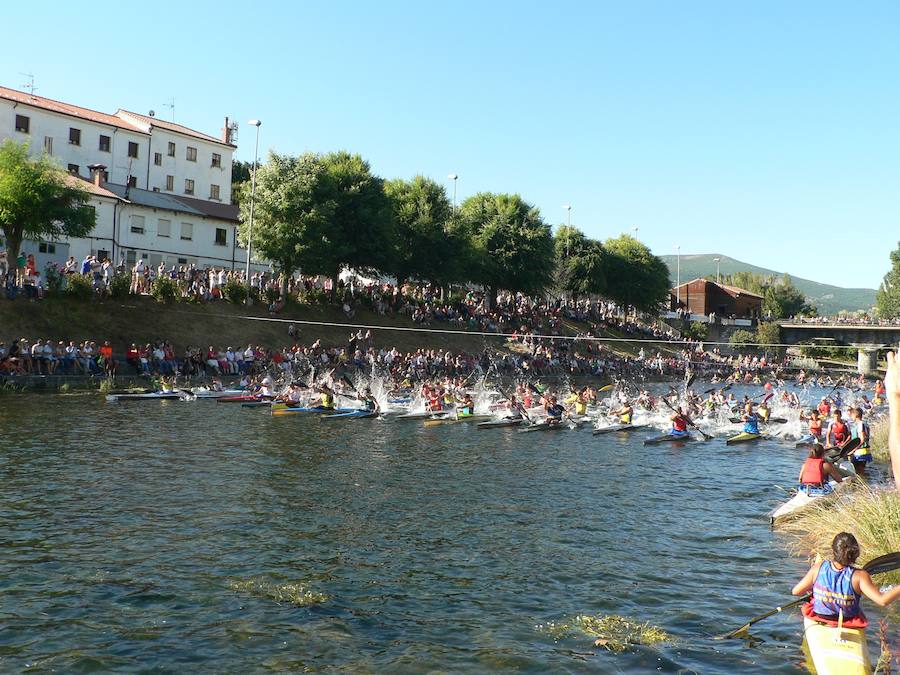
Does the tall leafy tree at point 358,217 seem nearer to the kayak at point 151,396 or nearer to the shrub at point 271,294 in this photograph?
the shrub at point 271,294

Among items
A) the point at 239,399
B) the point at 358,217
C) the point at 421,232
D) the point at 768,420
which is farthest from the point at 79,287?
the point at 768,420

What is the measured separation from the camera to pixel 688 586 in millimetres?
13484

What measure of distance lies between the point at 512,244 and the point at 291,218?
25.5 metres

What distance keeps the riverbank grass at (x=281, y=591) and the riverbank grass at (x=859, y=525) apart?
8951mm

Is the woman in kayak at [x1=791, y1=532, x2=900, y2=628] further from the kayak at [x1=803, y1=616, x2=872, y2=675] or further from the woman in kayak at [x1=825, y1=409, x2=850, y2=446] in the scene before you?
the woman in kayak at [x1=825, y1=409, x2=850, y2=446]

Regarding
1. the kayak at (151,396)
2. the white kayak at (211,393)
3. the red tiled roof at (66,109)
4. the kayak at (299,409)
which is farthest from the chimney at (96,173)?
the kayak at (299,409)

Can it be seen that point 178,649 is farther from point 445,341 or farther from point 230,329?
point 445,341

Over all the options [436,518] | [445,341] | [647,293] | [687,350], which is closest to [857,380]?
[687,350]

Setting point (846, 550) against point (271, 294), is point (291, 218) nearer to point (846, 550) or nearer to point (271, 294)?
point (271, 294)

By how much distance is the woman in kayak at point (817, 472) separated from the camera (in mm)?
18328

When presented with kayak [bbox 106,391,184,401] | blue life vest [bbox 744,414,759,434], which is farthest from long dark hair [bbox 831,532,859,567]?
kayak [bbox 106,391,184,401]

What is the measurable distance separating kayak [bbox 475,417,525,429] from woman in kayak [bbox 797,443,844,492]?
52.2 feet

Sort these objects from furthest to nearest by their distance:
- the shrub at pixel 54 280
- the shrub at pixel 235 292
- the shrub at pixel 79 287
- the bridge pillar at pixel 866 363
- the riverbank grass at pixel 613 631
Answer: the bridge pillar at pixel 866 363 → the shrub at pixel 235 292 → the shrub at pixel 79 287 → the shrub at pixel 54 280 → the riverbank grass at pixel 613 631

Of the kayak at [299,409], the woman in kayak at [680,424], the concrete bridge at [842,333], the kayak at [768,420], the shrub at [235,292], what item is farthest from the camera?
the concrete bridge at [842,333]
